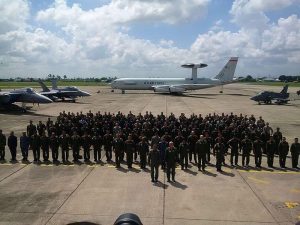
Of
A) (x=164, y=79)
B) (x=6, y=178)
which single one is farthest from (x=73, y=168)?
(x=164, y=79)

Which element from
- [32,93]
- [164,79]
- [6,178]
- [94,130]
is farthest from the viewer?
[164,79]

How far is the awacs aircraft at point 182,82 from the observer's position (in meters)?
60.1

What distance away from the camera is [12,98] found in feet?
106

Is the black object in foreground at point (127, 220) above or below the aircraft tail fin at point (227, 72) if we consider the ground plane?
below

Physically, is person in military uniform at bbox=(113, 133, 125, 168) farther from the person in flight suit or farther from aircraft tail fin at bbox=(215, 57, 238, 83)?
aircraft tail fin at bbox=(215, 57, 238, 83)

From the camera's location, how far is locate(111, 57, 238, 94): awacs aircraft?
60.1 meters

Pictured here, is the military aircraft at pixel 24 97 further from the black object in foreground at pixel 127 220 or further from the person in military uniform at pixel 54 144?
the black object in foreground at pixel 127 220

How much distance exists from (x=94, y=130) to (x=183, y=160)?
4.60m

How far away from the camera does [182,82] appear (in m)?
60.8

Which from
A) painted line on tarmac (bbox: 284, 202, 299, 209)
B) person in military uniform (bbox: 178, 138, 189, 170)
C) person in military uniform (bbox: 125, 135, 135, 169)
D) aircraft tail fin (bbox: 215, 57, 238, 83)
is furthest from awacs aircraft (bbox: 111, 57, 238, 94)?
painted line on tarmac (bbox: 284, 202, 299, 209)

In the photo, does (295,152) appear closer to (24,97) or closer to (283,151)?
(283,151)

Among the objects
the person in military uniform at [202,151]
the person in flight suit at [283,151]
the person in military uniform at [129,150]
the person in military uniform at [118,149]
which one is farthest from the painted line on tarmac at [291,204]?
the person in military uniform at [118,149]

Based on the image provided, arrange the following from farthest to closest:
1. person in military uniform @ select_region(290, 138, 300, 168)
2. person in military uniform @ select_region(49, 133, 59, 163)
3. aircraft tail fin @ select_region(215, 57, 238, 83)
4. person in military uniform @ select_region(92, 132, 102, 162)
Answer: aircraft tail fin @ select_region(215, 57, 238, 83) < person in military uniform @ select_region(92, 132, 102, 162) < person in military uniform @ select_region(49, 133, 59, 163) < person in military uniform @ select_region(290, 138, 300, 168)

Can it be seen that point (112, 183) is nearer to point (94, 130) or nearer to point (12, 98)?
point (94, 130)
